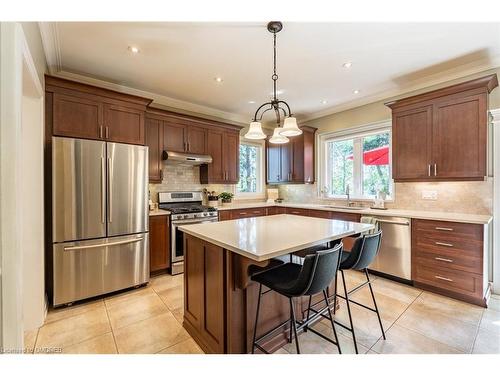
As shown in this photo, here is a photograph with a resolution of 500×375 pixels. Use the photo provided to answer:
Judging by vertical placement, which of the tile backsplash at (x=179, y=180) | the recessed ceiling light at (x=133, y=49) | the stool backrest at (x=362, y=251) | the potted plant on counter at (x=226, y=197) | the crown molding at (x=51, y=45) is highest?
the recessed ceiling light at (x=133, y=49)

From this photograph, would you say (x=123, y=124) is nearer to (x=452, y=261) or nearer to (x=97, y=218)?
(x=97, y=218)

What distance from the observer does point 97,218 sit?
2.66 meters

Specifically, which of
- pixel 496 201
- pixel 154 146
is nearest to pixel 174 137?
pixel 154 146

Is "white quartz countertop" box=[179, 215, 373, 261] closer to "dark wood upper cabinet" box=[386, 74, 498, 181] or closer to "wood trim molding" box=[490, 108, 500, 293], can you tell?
"dark wood upper cabinet" box=[386, 74, 498, 181]

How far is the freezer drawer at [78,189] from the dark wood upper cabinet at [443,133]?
12.6 feet

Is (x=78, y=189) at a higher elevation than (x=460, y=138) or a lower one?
lower

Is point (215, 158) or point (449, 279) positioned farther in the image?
point (215, 158)

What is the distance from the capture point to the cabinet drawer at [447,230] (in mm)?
2541

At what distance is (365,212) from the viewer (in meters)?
3.43

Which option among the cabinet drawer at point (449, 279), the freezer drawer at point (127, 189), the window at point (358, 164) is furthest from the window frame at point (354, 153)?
the freezer drawer at point (127, 189)

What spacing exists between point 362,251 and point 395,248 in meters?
1.63

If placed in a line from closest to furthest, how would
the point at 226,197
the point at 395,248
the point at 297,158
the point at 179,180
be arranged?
the point at 395,248, the point at 179,180, the point at 226,197, the point at 297,158

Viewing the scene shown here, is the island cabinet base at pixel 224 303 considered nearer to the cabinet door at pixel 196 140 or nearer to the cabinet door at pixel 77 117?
the cabinet door at pixel 77 117

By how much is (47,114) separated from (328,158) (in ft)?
14.3
